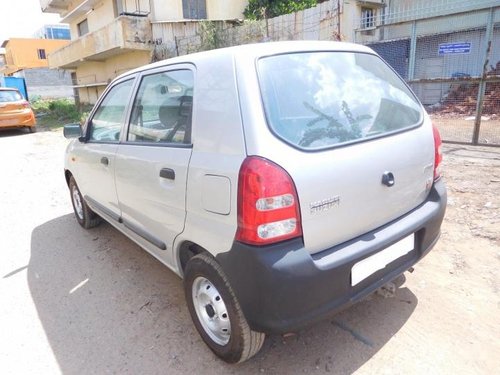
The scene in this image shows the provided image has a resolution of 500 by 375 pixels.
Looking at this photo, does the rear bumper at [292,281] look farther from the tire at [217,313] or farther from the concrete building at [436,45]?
the concrete building at [436,45]

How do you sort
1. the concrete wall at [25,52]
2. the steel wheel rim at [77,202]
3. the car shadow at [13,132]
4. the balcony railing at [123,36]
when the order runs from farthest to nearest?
the concrete wall at [25,52]
the balcony railing at [123,36]
the car shadow at [13,132]
the steel wheel rim at [77,202]

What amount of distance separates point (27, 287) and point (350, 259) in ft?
9.16

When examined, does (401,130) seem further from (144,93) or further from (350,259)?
(144,93)

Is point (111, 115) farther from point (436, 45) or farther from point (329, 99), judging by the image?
point (436, 45)

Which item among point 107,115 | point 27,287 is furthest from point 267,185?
point 27,287

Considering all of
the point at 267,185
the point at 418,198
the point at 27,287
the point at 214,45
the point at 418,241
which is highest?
the point at 214,45

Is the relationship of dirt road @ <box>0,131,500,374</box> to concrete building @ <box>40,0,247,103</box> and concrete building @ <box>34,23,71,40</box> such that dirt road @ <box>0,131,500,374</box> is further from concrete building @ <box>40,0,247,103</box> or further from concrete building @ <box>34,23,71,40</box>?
concrete building @ <box>34,23,71,40</box>

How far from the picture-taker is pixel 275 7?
16641 mm

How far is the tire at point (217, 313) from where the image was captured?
1.94m

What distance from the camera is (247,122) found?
5.79 ft

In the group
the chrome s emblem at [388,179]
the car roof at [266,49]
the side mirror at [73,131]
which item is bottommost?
the chrome s emblem at [388,179]

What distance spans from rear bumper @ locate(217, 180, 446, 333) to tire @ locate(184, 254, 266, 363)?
115 millimetres

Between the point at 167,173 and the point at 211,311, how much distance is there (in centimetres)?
88

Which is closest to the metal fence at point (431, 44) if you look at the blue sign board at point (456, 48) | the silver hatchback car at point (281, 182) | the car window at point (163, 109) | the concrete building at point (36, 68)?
the blue sign board at point (456, 48)
